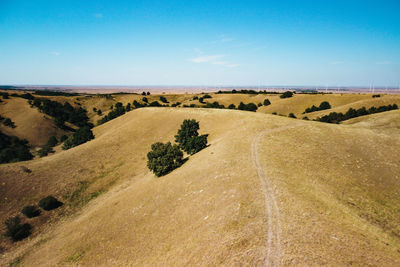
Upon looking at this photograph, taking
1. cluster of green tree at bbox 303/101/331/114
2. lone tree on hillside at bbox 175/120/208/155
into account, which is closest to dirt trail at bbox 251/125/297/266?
lone tree on hillside at bbox 175/120/208/155

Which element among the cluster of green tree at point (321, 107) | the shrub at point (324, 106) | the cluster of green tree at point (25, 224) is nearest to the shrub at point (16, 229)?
the cluster of green tree at point (25, 224)

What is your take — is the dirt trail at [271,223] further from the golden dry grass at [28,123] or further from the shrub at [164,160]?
the golden dry grass at [28,123]

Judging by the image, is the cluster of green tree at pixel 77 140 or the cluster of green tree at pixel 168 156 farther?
the cluster of green tree at pixel 77 140

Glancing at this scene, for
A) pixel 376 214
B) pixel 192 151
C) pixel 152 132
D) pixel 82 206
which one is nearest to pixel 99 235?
pixel 82 206

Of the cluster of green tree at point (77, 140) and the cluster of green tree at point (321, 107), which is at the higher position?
the cluster of green tree at point (321, 107)

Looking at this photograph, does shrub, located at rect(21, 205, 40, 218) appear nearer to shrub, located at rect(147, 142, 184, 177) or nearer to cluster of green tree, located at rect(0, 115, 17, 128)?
shrub, located at rect(147, 142, 184, 177)

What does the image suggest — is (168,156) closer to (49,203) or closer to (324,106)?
(49,203)

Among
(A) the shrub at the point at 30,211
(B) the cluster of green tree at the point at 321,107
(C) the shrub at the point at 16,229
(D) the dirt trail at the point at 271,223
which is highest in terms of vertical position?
(B) the cluster of green tree at the point at 321,107

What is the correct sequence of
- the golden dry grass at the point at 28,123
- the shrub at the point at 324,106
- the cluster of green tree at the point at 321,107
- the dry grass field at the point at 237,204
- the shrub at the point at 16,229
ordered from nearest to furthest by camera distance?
the dry grass field at the point at 237,204, the shrub at the point at 16,229, the golden dry grass at the point at 28,123, the cluster of green tree at the point at 321,107, the shrub at the point at 324,106

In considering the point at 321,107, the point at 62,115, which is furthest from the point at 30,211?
the point at 321,107

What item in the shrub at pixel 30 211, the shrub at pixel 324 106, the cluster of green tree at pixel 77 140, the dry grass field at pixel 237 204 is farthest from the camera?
the shrub at pixel 324 106
